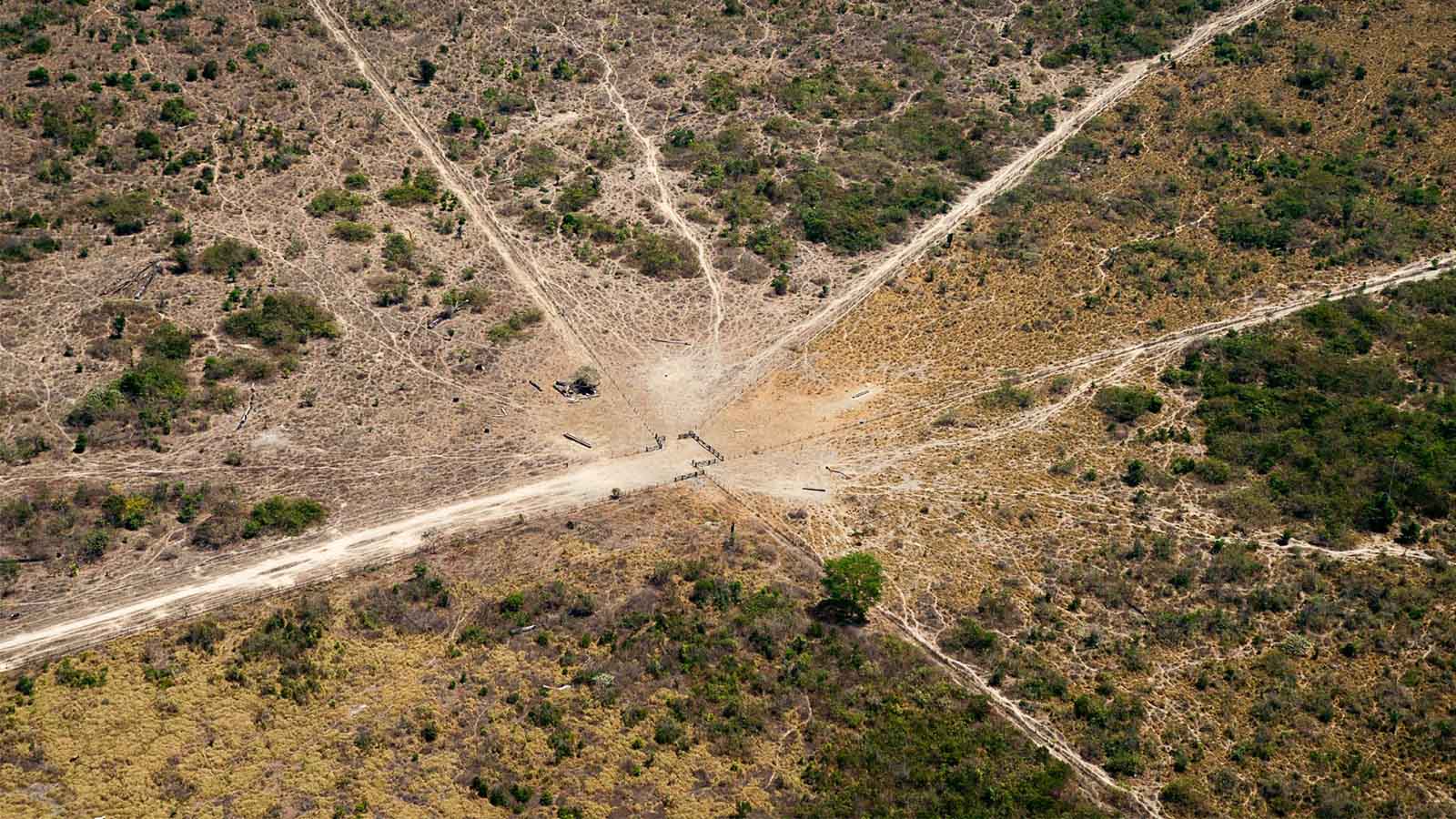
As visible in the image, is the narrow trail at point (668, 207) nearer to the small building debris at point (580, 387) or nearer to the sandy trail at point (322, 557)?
the small building debris at point (580, 387)

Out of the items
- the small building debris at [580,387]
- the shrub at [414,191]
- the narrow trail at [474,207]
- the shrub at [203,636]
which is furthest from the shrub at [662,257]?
the shrub at [203,636]

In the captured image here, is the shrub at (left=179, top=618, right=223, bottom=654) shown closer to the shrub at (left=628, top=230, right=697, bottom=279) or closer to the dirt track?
the dirt track

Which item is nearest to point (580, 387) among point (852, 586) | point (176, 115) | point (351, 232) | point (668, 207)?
point (668, 207)

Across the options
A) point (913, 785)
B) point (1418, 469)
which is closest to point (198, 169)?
point (913, 785)

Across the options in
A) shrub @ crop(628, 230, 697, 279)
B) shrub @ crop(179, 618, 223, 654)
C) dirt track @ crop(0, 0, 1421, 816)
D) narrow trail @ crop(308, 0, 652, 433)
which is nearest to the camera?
shrub @ crop(179, 618, 223, 654)

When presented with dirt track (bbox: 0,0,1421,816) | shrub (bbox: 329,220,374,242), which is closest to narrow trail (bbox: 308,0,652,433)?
dirt track (bbox: 0,0,1421,816)
